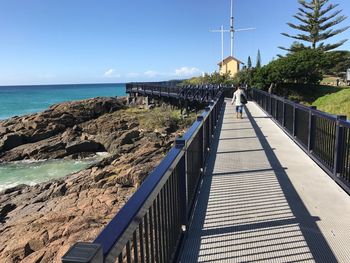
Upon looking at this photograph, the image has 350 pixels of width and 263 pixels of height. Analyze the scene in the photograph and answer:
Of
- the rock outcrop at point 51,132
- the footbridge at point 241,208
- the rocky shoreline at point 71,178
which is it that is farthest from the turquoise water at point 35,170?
the footbridge at point 241,208

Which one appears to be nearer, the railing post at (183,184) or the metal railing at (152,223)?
the metal railing at (152,223)

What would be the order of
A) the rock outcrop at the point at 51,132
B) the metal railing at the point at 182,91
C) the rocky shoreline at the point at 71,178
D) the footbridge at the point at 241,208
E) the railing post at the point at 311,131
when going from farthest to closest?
1. the metal railing at the point at 182,91
2. the rock outcrop at the point at 51,132
3. the railing post at the point at 311,131
4. the rocky shoreline at the point at 71,178
5. the footbridge at the point at 241,208

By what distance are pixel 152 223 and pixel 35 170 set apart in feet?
71.5

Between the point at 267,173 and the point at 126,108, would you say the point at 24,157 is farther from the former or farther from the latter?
the point at 267,173

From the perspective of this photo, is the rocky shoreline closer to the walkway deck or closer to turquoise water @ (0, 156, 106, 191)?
turquoise water @ (0, 156, 106, 191)

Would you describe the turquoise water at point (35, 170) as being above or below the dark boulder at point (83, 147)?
below

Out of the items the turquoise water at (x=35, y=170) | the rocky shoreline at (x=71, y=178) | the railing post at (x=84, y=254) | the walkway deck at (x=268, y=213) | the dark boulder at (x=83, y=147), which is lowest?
the turquoise water at (x=35, y=170)

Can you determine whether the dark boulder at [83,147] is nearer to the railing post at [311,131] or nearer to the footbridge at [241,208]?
the footbridge at [241,208]

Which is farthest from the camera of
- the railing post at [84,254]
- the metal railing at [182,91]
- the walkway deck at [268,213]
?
the metal railing at [182,91]

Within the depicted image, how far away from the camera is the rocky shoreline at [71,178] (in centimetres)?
816

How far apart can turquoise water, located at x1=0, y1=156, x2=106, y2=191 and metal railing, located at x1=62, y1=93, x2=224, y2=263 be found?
17530mm

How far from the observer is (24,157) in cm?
2719

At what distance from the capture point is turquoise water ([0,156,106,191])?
21289 millimetres

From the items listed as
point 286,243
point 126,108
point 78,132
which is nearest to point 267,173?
point 286,243
